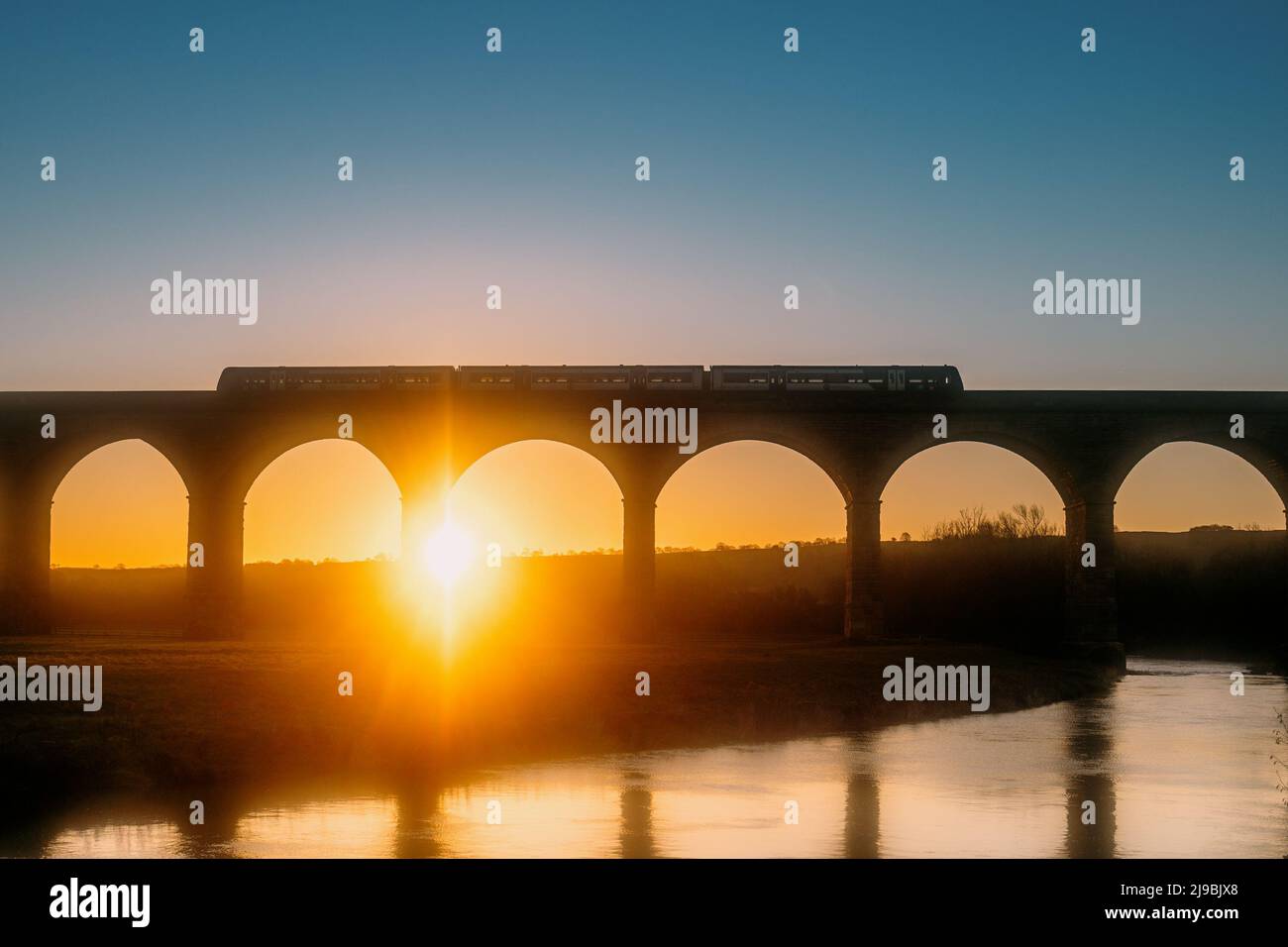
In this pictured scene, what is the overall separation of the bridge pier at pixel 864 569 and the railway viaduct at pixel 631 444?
47 mm

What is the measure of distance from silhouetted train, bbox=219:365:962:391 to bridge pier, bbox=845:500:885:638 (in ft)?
13.1

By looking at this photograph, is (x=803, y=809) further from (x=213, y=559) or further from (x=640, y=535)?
(x=213, y=559)

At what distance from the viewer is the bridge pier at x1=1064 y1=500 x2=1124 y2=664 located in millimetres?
45781

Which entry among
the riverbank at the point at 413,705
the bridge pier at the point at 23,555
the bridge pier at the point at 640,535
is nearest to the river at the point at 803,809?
the riverbank at the point at 413,705

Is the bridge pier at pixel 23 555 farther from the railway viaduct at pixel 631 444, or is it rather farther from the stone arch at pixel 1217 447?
the stone arch at pixel 1217 447

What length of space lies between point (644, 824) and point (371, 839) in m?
3.68

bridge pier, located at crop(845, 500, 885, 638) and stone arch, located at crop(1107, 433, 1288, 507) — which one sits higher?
stone arch, located at crop(1107, 433, 1288, 507)

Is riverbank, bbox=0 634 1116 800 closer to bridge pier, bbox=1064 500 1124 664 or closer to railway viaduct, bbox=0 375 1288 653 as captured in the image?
bridge pier, bbox=1064 500 1124 664

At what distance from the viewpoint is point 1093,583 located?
46188 millimetres

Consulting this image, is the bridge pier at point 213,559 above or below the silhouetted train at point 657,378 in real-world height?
below

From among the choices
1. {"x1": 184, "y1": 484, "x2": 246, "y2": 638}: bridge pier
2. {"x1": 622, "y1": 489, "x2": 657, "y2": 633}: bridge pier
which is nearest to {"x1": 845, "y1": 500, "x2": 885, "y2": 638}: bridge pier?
{"x1": 622, "y1": 489, "x2": 657, "y2": 633}: bridge pier

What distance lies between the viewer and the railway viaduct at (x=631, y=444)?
45.2 meters
